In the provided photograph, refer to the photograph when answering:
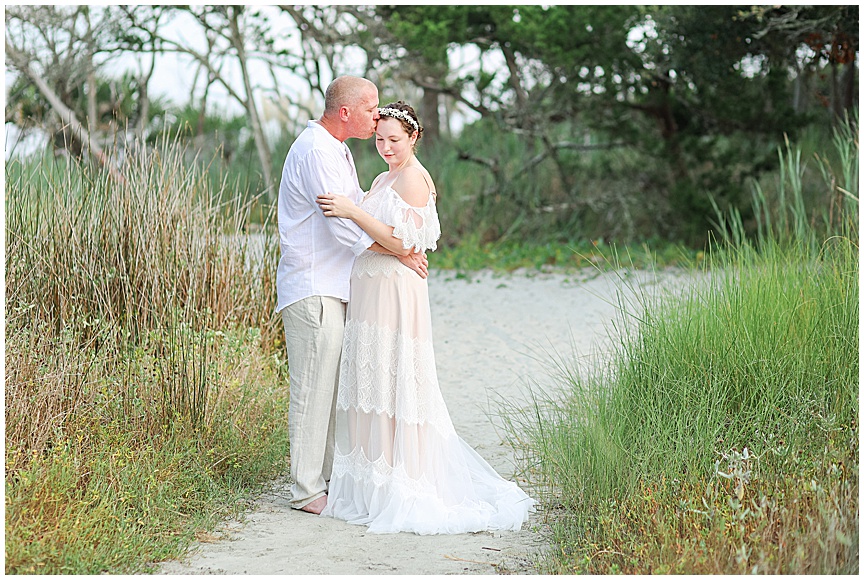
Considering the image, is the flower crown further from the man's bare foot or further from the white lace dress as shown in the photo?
the man's bare foot

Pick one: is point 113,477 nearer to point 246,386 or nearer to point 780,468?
point 246,386

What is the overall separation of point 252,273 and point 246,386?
119 cm

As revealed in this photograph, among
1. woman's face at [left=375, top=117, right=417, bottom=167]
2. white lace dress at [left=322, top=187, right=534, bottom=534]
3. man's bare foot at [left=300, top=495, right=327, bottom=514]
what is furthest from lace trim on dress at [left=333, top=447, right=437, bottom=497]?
woman's face at [left=375, top=117, right=417, bottom=167]

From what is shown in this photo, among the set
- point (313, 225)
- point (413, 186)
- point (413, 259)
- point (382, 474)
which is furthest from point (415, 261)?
point (382, 474)

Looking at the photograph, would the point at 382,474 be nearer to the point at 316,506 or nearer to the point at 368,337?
the point at 316,506

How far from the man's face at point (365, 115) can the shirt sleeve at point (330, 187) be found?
0.55ft

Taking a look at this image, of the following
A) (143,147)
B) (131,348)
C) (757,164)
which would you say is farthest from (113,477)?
(757,164)

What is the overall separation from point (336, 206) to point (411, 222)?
0.29 meters

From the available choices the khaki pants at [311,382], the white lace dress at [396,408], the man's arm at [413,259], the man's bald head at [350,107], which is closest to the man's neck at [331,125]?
the man's bald head at [350,107]

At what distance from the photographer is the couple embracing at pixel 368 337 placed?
344 cm

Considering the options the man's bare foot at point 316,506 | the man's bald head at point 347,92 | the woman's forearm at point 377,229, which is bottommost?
the man's bare foot at point 316,506

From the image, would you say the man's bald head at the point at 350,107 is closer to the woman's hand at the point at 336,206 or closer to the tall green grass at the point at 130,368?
the woman's hand at the point at 336,206

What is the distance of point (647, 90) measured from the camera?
10016 millimetres

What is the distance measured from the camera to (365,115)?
3523mm
